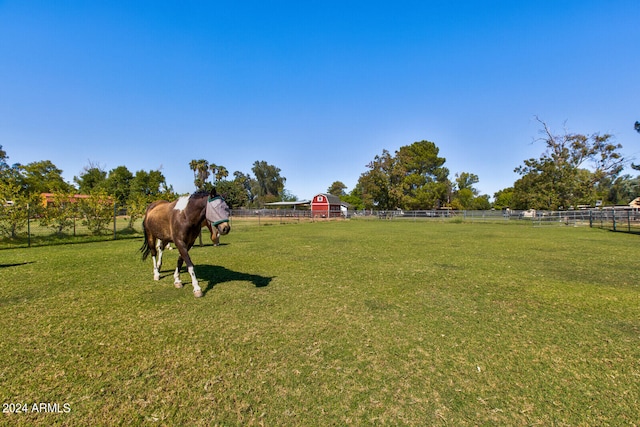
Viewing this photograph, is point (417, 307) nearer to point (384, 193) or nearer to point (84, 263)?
point (84, 263)

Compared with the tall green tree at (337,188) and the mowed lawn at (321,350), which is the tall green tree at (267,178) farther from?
the mowed lawn at (321,350)

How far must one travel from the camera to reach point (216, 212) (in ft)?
17.4

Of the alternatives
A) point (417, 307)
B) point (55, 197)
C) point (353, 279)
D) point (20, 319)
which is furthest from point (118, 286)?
point (55, 197)

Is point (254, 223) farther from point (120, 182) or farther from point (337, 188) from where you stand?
point (337, 188)

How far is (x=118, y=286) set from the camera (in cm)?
609

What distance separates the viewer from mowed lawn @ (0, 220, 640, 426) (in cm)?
243

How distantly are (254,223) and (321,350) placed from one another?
28563 millimetres

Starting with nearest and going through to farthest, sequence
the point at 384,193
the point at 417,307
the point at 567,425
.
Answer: the point at 567,425 → the point at 417,307 → the point at 384,193

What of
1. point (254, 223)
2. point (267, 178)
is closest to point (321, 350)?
point (254, 223)

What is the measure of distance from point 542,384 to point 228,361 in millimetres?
3146

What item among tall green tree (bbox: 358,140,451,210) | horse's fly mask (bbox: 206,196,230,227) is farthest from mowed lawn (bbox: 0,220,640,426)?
tall green tree (bbox: 358,140,451,210)

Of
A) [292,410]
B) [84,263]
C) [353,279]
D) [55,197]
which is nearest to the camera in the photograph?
[292,410]

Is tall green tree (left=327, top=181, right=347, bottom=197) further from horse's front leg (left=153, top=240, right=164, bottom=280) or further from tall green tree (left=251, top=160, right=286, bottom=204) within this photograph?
horse's front leg (left=153, top=240, right=164, bottom=280)

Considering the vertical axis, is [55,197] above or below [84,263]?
above
